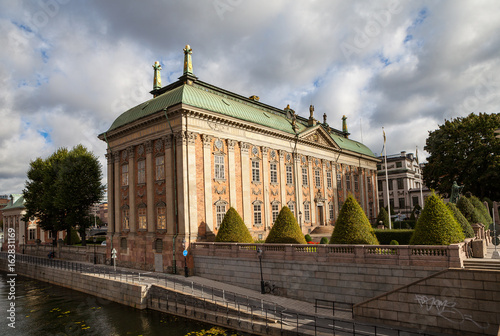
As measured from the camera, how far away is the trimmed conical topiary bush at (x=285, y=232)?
26.2 metres

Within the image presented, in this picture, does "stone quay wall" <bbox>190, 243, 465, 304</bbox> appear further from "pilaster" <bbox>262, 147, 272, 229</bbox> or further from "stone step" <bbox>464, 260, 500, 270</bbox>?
"pilaster" <bbox>262, 147, 272, 229</bbox>

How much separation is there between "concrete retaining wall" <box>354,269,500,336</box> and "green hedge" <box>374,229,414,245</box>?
14.9 metres

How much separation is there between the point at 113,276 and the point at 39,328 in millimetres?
7477

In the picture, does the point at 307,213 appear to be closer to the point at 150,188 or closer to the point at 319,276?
the point at 150,188

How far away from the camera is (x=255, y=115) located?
38.4 meters

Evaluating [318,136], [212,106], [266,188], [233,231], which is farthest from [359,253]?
[318,136]

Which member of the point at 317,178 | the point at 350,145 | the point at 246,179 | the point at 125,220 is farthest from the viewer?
the point at 350,145

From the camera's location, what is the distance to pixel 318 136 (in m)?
47.0

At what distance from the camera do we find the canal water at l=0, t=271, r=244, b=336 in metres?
20.9

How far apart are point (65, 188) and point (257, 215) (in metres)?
26.2

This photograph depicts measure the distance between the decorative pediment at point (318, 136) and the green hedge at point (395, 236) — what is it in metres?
15.0

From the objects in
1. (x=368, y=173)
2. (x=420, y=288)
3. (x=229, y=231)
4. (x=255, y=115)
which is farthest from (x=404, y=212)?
(x=420, y=288)

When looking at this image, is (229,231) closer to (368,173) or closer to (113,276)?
(113,276)

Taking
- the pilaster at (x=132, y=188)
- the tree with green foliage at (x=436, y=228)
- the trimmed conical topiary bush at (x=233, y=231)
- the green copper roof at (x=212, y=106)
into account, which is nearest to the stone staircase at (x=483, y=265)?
the tree with green foliage at (x=436, y=228)
